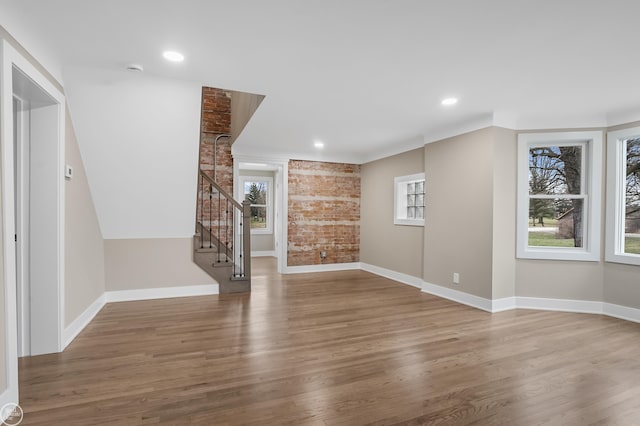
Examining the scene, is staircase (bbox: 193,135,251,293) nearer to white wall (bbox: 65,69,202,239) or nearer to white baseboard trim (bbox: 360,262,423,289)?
white wall (bbox: 65,69,202,239)

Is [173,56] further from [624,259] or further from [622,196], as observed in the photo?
[624,259]

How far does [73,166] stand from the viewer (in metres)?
3.08

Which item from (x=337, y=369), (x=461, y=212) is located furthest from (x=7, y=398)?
(x=461, y=212)

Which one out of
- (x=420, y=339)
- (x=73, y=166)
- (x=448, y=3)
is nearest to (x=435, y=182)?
(x=420, y=339)

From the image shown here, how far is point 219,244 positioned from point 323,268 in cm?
242

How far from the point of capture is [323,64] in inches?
102

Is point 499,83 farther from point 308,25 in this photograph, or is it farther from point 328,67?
point 308,25

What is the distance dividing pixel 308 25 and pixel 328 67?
2.02 feet

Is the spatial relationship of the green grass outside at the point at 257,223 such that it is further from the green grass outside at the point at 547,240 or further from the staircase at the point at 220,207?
the green grass outside at the point at 547,240

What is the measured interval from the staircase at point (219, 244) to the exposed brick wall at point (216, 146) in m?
0.02

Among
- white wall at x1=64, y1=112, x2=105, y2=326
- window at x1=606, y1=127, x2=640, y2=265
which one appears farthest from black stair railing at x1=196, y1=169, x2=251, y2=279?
window at x1=606, y1=127, x2=640, y2=265

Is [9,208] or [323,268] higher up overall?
[9,208]

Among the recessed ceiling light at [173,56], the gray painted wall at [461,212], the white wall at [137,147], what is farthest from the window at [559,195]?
the white wall at [137,147]

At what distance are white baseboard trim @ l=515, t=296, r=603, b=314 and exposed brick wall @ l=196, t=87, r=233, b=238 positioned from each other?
15.0ft
